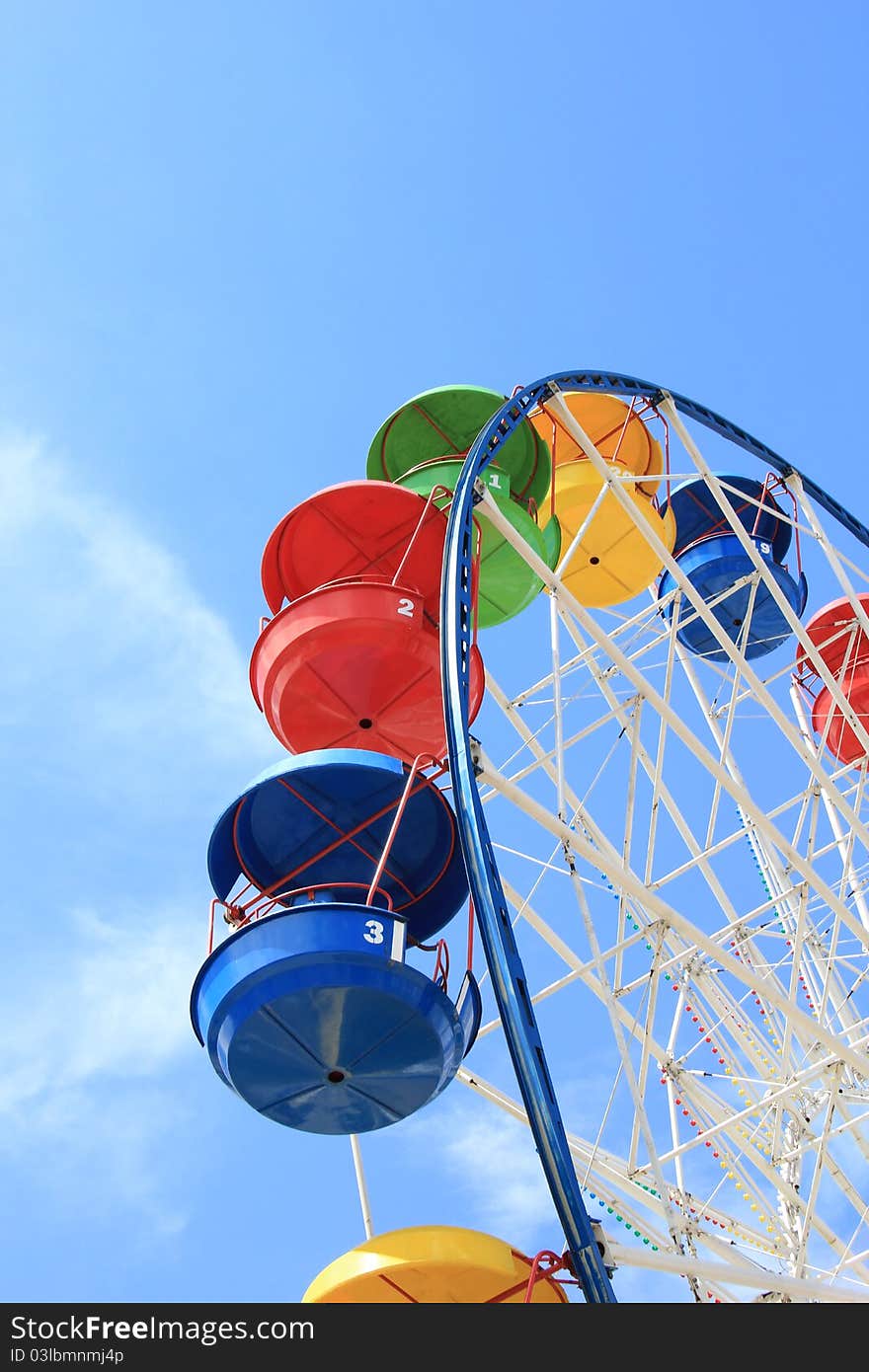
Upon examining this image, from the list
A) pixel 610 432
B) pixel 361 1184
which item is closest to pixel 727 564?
pixel 610 432

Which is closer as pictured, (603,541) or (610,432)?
(603,541)

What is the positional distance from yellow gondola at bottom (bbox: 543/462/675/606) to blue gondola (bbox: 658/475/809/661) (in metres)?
0.89

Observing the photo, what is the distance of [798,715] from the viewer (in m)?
19.5

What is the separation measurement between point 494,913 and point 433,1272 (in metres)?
3.05

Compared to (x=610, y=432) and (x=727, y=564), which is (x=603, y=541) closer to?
(x=610, y=432)

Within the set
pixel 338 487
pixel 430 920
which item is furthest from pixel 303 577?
pixel 430 920

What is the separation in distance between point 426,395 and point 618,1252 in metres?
10.6

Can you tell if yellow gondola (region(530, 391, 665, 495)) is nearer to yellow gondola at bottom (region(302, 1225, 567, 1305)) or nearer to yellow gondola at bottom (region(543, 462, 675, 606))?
yellow gondola at bottom (region(543, 462, 675, 606))

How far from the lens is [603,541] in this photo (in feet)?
53.6

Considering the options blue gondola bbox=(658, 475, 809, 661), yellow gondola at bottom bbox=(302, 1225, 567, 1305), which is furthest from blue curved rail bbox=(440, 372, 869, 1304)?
blue gondola bbox=(658, 475, 809, 661)

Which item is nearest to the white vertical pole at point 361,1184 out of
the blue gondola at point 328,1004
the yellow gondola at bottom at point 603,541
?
the blue gondola at point 328,1004

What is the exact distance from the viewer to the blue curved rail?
21.5 feet

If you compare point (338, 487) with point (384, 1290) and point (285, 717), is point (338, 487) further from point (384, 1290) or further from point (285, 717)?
point (384, 1290)

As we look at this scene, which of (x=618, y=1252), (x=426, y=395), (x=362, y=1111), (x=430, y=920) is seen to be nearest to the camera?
(x=618, y=1252)
